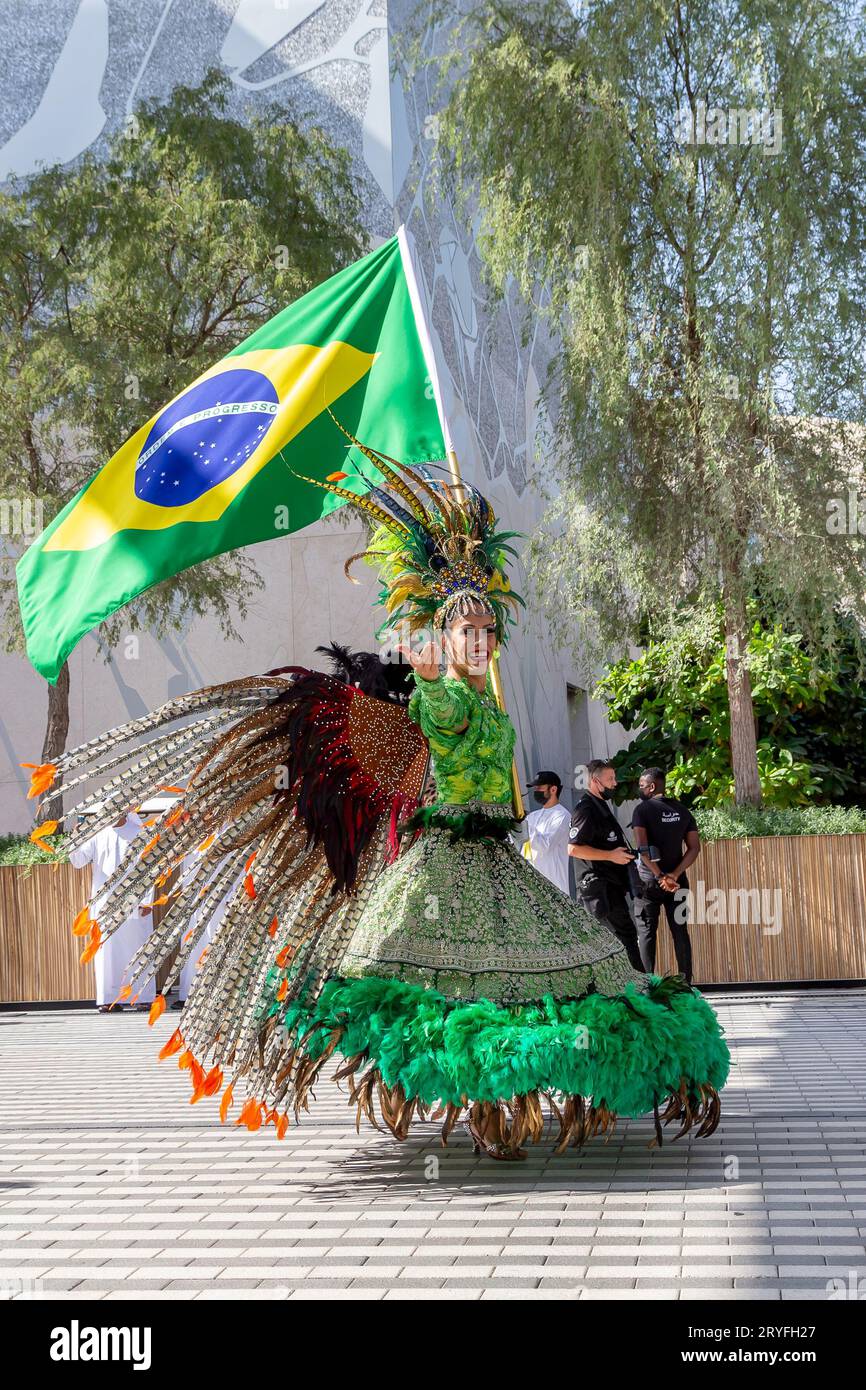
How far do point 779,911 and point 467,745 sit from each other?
730cm

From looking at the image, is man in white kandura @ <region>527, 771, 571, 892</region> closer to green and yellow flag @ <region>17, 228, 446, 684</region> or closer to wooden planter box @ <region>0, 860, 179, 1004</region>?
wooden planter box @ <region>0, 860, 179, 1004</region>

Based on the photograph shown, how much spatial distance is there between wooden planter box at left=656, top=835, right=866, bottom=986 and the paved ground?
460cm

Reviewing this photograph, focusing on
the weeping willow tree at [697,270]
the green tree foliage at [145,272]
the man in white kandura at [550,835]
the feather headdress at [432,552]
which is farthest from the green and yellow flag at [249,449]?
the green tree foliage at [145,272]

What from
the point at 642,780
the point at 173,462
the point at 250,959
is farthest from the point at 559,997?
the point at 642,780

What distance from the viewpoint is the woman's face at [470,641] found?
17.6ft

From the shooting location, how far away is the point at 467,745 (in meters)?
5.34

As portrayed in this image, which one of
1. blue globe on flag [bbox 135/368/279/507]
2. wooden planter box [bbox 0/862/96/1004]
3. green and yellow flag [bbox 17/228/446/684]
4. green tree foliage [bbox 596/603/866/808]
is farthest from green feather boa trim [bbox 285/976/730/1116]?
green tree foliage [bbox 596/603/866/808]

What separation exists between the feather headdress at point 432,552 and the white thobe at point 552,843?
550 centimetres

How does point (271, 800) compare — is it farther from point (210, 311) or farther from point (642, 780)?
point (210, 311)

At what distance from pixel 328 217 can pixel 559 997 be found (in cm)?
1185

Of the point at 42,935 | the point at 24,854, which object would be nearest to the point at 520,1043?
the point at 42,935

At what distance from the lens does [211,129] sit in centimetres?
1459

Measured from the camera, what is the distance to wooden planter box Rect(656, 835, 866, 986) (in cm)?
1174

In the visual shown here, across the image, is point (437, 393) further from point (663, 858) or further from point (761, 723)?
point (761, 723)
